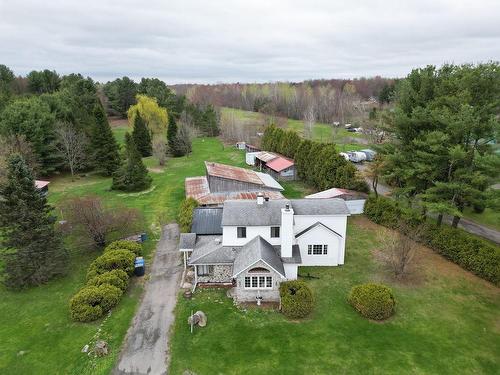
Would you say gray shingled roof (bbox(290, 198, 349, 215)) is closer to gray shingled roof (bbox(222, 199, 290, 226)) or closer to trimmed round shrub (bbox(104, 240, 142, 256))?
gray shingled roof (bbox(222, 199, 290, 226))

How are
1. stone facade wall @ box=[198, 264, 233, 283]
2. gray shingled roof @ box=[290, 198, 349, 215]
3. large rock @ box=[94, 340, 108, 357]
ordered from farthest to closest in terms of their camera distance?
1. gray shingled roof @ box=[290, 198, 349, 215]
2. stone facade wall @ box=[198, 264, 233, 283]
3. large rock @ box=[94, 340, 108, 357]

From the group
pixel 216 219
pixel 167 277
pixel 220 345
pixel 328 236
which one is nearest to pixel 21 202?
pixel 167 277

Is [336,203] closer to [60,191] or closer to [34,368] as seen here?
[34,368]

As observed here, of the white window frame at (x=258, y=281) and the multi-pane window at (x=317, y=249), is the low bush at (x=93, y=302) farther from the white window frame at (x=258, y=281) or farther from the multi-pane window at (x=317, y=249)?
the multi-pane window at (x=317, y=249)

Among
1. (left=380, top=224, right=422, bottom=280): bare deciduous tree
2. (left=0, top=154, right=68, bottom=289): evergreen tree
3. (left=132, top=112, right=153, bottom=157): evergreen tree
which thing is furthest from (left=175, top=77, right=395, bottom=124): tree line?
(left=0, top=154, right=68, bottom=289): evergreen tree

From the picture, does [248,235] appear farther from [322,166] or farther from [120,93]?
[120,93]

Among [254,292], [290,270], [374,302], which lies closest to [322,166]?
[290,270]

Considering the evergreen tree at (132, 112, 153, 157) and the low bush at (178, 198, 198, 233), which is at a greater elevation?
the evergreen tree at (132, 112, 153, 157)
